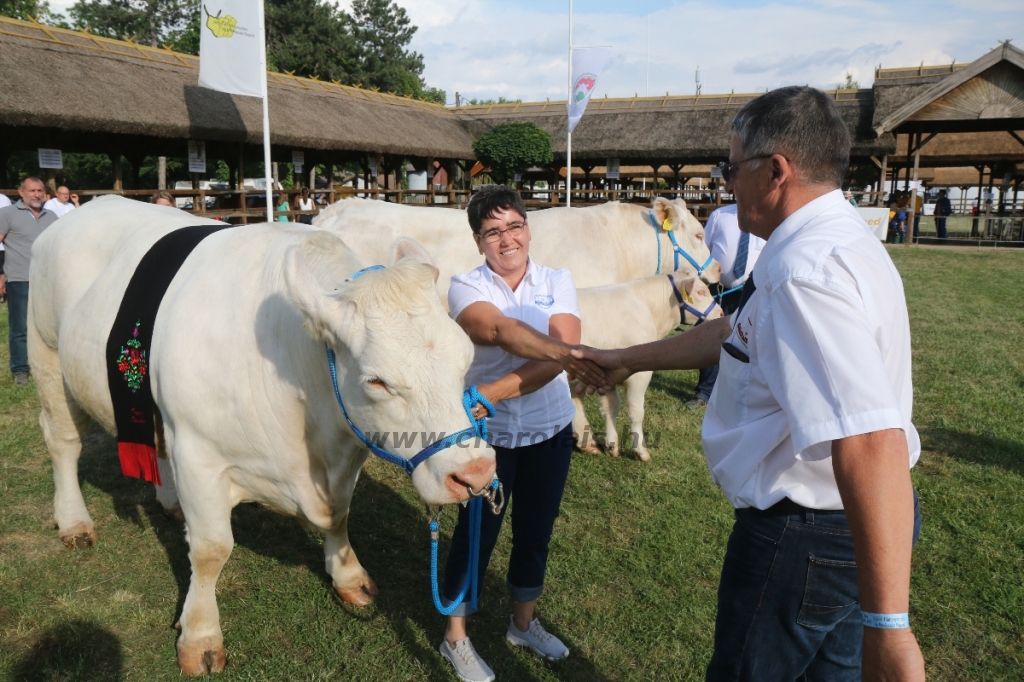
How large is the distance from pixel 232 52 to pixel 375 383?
11919 mm

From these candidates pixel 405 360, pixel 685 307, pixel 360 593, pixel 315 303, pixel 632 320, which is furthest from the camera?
pixel 685 307

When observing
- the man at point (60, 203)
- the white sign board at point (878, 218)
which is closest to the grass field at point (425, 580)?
the man at point (60, 203)

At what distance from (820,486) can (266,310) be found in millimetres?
2194

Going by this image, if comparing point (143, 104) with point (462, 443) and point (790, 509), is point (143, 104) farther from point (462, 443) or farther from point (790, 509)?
point (790, 509)

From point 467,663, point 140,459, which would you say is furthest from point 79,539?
point 467,663

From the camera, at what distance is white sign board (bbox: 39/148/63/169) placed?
1374 centimetres

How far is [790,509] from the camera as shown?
65.4 inches

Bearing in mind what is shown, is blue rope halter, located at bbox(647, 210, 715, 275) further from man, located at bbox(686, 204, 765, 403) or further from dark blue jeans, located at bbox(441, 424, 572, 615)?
dark blue jeans, located at bbox(441, 424, 572, 615)

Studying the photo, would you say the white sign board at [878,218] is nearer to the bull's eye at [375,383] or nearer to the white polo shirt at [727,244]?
the white polo shirt at [727,244]

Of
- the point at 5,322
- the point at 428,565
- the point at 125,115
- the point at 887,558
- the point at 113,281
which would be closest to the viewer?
the point at 887,558

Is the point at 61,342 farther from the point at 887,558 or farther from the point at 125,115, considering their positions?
the point at 125,115

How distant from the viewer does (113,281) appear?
361 centimetres

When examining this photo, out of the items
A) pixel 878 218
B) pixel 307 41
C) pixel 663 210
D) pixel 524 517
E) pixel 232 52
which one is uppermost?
pixel 307 41

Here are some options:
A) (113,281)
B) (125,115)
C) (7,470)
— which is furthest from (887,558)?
(125,115)
